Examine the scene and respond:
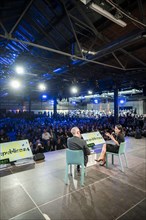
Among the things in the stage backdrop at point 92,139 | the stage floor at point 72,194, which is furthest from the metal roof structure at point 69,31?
the stage floor at point 72,194

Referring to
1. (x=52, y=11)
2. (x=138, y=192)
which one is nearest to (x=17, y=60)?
(x=52, y=11)

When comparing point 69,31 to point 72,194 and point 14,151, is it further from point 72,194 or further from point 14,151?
point 72,194

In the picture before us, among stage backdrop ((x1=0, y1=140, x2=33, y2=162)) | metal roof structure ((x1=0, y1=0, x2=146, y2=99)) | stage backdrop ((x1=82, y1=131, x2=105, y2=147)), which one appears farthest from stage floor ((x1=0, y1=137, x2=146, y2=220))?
metal roof structure ((x1=0, y1=0, x2=146, y2=99))

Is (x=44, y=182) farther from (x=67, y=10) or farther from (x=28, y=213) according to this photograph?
(x=67, y=10)

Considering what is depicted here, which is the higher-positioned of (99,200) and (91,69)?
(91,69)

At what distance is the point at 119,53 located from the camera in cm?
482

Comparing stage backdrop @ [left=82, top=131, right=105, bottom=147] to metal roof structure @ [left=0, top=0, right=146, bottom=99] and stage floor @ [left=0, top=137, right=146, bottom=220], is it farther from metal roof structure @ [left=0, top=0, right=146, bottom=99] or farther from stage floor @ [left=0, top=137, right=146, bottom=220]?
metal roof structure @ [left=0, top=0, right=146, bottom=99]

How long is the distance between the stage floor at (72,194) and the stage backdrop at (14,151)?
0.30m

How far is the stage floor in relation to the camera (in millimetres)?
1999

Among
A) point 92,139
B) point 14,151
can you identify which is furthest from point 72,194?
point 92,139

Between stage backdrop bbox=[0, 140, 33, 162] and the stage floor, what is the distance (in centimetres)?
30

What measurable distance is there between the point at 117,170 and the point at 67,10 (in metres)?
3.66

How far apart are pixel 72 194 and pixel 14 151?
190cm

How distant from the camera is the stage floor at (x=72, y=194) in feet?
6.56
